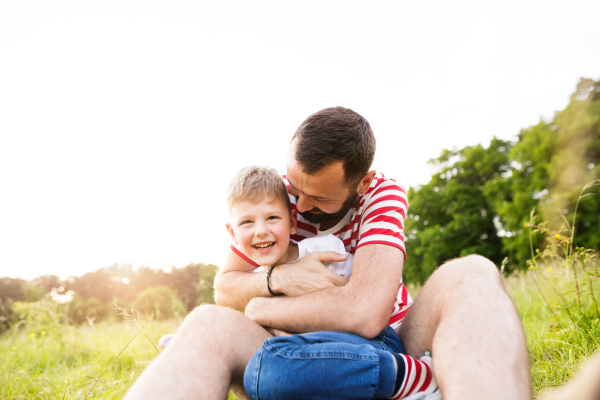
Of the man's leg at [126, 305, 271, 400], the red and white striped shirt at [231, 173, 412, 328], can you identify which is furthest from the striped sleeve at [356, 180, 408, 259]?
the man's leg at [126, 305, 271, 400]

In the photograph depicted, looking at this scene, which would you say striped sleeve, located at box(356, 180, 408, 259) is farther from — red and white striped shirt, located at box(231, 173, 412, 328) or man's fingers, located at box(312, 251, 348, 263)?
man's fingers, located at box(312, 251, 348, 263)

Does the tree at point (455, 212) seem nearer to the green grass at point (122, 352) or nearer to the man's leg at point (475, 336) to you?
the green grass at point (122, 352)

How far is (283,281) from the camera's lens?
1936mm

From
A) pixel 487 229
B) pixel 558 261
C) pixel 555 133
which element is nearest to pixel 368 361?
pixel 558 261

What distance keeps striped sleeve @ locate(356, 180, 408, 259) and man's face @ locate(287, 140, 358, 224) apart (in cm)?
17

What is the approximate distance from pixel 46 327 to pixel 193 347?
447 centimetres

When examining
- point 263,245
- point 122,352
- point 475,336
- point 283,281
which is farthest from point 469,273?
point 122,352

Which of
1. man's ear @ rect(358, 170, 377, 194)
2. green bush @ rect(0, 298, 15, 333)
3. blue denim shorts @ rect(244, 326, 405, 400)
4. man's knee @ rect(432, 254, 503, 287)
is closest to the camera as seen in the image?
blue denim shorts @ rect(244, 326, 405, 400)

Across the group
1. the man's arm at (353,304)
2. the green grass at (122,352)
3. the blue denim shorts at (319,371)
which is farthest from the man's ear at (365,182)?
the green grass at (122,352)

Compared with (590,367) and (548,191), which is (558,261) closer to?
(590,367)

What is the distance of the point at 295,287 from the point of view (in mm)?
1887

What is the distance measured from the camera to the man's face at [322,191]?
221 centimetres

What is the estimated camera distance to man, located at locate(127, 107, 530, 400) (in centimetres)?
124

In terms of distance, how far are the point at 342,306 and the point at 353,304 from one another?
0.05 m
